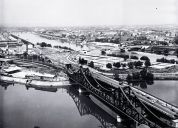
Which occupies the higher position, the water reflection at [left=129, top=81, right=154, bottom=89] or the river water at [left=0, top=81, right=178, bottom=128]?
the water reflection at [left=129, top=81, right=154, bottom=89]

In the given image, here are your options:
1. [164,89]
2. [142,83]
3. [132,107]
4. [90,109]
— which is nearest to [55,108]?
[90,109]

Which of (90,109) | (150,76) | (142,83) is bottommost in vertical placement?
(90,109)

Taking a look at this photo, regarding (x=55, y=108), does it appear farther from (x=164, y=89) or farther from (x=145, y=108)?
(x=164, y=89)

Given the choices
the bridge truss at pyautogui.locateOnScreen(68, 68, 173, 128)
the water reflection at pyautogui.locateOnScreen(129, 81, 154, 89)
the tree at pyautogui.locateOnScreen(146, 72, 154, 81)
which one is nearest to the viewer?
the bridge truss at pyautogui.locateOnScreen(68, 68, 173, 128)

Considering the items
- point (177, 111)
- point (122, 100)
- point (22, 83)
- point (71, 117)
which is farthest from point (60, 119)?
point (22, 83)

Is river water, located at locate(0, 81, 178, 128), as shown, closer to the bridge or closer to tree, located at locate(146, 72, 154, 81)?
the bridge

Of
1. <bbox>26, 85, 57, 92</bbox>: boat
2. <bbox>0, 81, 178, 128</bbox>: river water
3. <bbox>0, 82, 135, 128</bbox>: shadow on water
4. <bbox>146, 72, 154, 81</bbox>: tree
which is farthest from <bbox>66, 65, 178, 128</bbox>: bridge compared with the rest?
<bbox>146, 72, 154, 81</bbox>: tree

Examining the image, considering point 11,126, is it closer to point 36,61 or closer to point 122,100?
point 122,100

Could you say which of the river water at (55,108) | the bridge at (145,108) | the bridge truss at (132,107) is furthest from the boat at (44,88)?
the bridge at (145,108)
